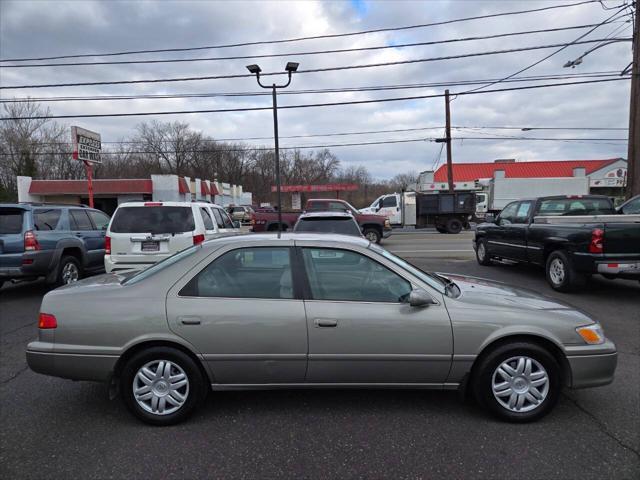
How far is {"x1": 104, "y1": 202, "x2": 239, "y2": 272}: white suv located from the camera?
6.96 metres

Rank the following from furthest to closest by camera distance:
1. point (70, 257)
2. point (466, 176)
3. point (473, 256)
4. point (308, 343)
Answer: point (466, 176)
point (473, 256)
point (70, 257)
point (308, 343)

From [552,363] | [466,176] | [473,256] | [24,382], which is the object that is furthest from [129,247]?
[466,176]

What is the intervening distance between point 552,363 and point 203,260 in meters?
2.79

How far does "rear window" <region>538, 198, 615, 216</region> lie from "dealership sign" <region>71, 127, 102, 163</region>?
1394cm

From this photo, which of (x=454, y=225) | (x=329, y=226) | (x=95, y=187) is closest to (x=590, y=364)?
(x=329, y=226)

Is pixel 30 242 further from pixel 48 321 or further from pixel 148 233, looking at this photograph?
pixel 48 321

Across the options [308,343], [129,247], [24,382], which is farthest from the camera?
[129,247]

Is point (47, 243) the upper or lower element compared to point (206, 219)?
lower

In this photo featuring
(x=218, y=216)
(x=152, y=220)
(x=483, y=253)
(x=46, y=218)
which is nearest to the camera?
(x=152, y=220)

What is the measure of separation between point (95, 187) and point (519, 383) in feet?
123

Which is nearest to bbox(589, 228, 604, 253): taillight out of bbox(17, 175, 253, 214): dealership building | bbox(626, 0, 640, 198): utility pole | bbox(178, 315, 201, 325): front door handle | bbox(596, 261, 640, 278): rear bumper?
bbox(596, 261, 640, 278): rear bumper

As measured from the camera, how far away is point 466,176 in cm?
5300

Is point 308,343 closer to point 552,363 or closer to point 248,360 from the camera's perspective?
point 248,360

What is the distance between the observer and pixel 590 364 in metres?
2.96
